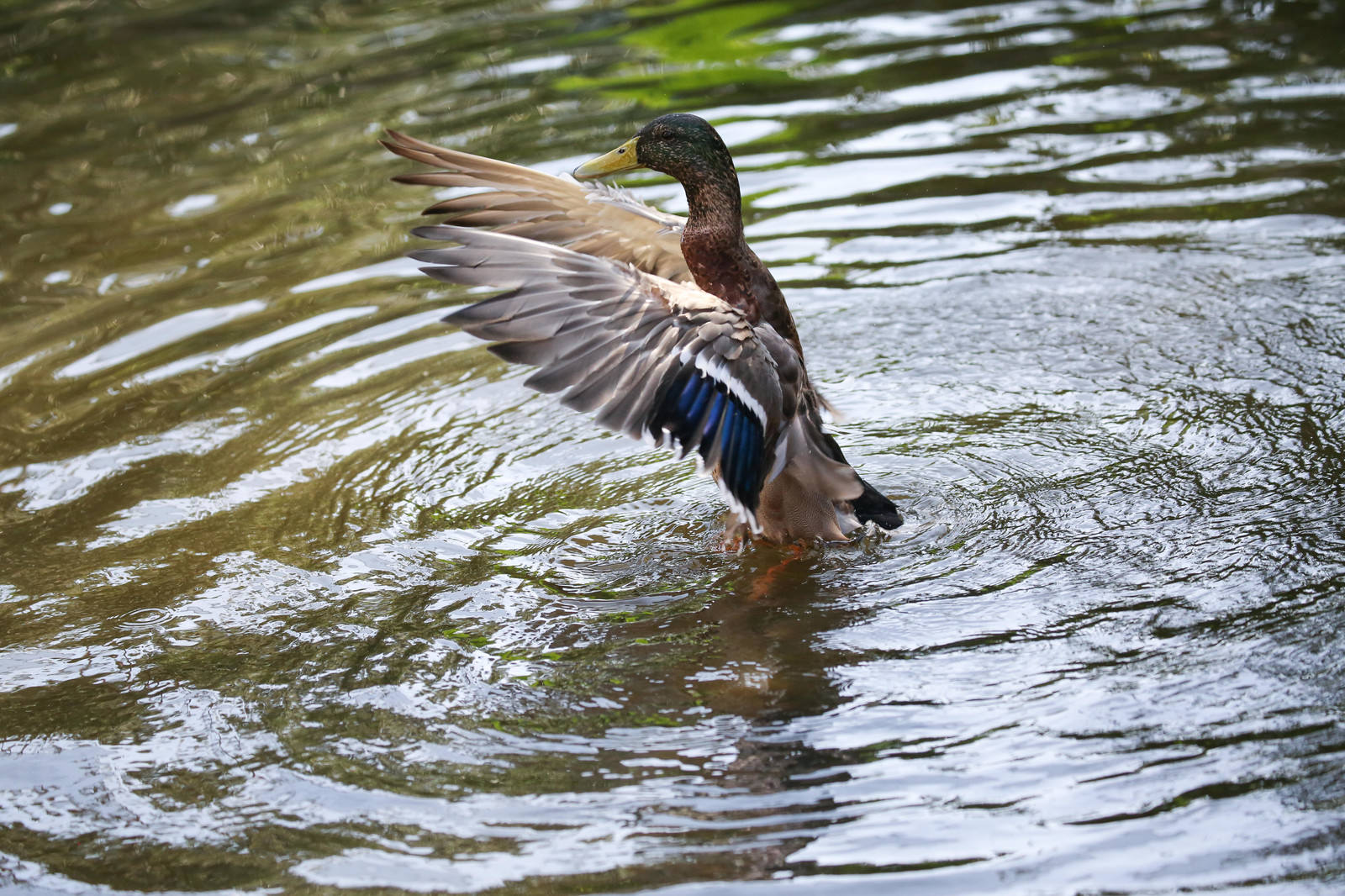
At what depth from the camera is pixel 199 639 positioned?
450 cm

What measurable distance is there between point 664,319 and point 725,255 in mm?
727

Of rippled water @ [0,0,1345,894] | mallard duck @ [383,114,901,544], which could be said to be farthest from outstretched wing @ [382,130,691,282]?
rippled water @ [0,0,1345,894]

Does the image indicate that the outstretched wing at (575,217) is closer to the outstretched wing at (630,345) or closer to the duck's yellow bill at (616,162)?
the duck's yellow bill at (616,162)

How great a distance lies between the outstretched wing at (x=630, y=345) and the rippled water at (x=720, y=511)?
0.60m

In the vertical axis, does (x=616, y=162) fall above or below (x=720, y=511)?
above

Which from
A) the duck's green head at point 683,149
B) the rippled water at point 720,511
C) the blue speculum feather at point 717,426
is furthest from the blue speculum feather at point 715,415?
the duck's green head at point 683,149

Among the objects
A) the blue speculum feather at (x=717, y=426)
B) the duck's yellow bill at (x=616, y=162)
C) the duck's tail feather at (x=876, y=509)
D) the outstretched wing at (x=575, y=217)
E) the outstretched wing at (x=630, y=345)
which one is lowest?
the duck's tail feather at (x=876, y=509)

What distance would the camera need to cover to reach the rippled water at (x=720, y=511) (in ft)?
11.1

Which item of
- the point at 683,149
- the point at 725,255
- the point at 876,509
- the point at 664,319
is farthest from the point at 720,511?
the point at 683,149

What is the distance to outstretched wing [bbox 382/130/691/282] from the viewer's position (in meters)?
5.37

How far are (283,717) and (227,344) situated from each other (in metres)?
3.34

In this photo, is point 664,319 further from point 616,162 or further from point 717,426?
point 616,162

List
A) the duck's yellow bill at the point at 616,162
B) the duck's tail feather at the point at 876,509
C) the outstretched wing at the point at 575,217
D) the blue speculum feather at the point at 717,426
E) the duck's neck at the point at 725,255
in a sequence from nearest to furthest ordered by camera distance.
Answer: the blue speculum feather at the point at 717,426 < the duck's tail feather at the point at 876,509 < the duck's neck at the point at 725,255 < the duck's yellow bill at the point at 616,162 < the outstretched wing at the point at 575,217

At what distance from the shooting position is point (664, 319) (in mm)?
4340
